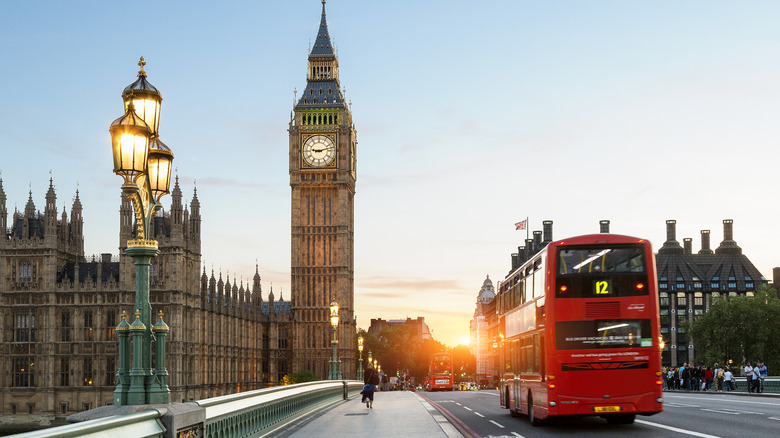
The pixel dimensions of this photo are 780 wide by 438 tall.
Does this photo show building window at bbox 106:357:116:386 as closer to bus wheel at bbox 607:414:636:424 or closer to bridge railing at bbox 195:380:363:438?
bridge railing at bbox 195:380:363:438

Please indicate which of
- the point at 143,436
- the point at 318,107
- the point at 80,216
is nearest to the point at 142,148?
the point at 143,436

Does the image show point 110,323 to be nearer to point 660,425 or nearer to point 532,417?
point 532,417

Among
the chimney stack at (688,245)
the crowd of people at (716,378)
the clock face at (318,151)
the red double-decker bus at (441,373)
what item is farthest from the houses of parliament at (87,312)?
the chimney stack at (688,245)

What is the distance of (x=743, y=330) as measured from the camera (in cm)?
10262

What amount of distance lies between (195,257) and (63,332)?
13453 mm

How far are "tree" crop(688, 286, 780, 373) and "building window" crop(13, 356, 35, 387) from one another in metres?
72.6

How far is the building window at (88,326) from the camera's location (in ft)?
262

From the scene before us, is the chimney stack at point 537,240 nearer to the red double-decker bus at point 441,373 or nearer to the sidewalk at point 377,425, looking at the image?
the red double-decker bus at point 441,373

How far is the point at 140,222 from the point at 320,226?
103779 millimetres

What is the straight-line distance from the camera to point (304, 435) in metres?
21.7

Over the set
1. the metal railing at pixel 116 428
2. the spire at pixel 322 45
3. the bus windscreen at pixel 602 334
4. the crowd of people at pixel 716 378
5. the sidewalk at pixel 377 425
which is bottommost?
the crowd of people at pixel 716 378

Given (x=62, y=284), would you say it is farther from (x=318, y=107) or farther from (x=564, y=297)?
(x=564, y=297)

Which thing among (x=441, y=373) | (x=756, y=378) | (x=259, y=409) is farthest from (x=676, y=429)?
(x=441, y=373)

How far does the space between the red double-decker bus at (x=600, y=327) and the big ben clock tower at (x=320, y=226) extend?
93.9 m
